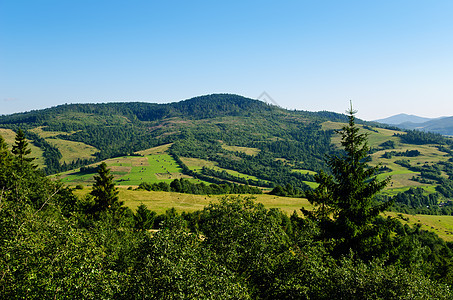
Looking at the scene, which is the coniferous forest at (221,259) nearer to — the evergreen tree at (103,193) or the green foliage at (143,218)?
the evergreen tree at (103,193)

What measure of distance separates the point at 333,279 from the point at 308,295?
2312 millimetres

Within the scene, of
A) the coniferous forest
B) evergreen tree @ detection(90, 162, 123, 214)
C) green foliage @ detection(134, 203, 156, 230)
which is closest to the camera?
the coniferous forest

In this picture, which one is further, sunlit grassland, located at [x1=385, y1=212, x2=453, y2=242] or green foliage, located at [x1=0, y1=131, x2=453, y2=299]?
sunlit grassland, located at [x1=385, y1=212, x2=453, y2=242]

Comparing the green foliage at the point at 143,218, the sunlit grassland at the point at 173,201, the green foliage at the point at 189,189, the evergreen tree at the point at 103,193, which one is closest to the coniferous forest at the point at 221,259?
the evergreen tree at the point at 103,193

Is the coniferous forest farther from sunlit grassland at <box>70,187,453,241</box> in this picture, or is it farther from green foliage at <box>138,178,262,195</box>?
green foliage at <box>138,178,262,195</box>

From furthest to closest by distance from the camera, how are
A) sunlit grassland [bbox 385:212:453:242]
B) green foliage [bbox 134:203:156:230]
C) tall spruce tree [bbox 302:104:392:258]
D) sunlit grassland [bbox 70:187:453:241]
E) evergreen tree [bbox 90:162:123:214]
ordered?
sunlit grassland [bbox 385:212:453:242] < sunlit grassland [bbox 70:187:453:241] < green foliage [bbox 134:203:156:230] < evergreen tree [bbox 90:162:123:214] < tall spruce tree [bbox 302:104:392:258]

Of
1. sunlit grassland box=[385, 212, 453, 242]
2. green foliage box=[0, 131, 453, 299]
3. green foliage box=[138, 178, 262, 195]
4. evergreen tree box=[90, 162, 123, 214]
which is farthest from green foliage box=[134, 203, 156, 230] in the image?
sunlit grassland box=[385, 212, 453, 242]

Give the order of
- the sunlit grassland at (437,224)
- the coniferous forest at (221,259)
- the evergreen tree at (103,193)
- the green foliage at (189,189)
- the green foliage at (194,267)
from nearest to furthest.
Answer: the green foliage at (194,267) < the coniferous forest at (221,259) < the evergreen tree at (103,193) < the sunlit grassland at (437,224) < the green foliage at (189,189)

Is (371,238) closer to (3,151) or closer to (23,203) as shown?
(23,203)

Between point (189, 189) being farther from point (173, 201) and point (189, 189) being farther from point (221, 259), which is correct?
point (221, 259)

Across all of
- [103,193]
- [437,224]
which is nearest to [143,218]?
[103,193]

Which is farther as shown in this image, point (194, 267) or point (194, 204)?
point (194, 204)

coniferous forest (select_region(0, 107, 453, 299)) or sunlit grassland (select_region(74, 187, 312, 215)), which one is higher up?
coniferous forest (select_region(0, 107, 453, 299))

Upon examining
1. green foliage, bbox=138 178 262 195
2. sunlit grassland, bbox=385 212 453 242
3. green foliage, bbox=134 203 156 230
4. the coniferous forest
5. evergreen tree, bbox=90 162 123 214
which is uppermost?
the coniferous forest
